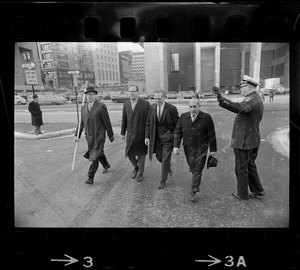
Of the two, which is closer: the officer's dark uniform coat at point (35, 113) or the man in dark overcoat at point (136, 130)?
the officer's dark uniform coat at point (35, 113)

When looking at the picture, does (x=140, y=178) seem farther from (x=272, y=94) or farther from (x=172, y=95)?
(x=272, y=94)

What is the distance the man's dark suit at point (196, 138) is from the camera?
7.58 feet

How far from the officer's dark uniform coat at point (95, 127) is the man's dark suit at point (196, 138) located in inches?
37.0

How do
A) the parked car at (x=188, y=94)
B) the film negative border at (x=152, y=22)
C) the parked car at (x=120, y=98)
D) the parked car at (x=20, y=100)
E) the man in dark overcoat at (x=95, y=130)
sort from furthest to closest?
1. the man in dark overcoat at (x=95, y=130)
2. the parked car at (x=120, y=98)
3. the parked car at (x=188, y=94)
4. the parked car at (x=20, y=100)
5. the film negative border at (x=152, y=22)

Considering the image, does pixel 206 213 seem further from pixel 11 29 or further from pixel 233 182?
pixel 11 29

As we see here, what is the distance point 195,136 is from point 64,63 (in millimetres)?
1753

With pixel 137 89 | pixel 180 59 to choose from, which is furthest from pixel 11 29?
pixel 180 59

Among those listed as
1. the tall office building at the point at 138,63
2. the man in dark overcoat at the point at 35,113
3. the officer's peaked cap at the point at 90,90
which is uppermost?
the tall office building at the point at 138,63

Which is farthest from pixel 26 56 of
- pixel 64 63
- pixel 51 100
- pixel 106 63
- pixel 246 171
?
pixel 246 171

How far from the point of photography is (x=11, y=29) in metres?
1.97

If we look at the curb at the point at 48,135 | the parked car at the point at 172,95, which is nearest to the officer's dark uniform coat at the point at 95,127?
the curb at the point at 48,135

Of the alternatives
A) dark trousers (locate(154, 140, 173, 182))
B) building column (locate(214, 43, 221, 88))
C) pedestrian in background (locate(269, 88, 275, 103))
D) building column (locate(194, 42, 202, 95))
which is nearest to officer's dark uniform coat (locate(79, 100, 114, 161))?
dark trousers (locate(154, 140, 173, 182))

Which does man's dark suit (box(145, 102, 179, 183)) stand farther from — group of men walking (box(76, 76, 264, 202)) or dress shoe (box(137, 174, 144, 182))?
dress shoe (box(137, 174, 144, 182))

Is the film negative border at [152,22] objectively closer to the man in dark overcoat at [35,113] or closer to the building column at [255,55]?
the building column at [255,55]
